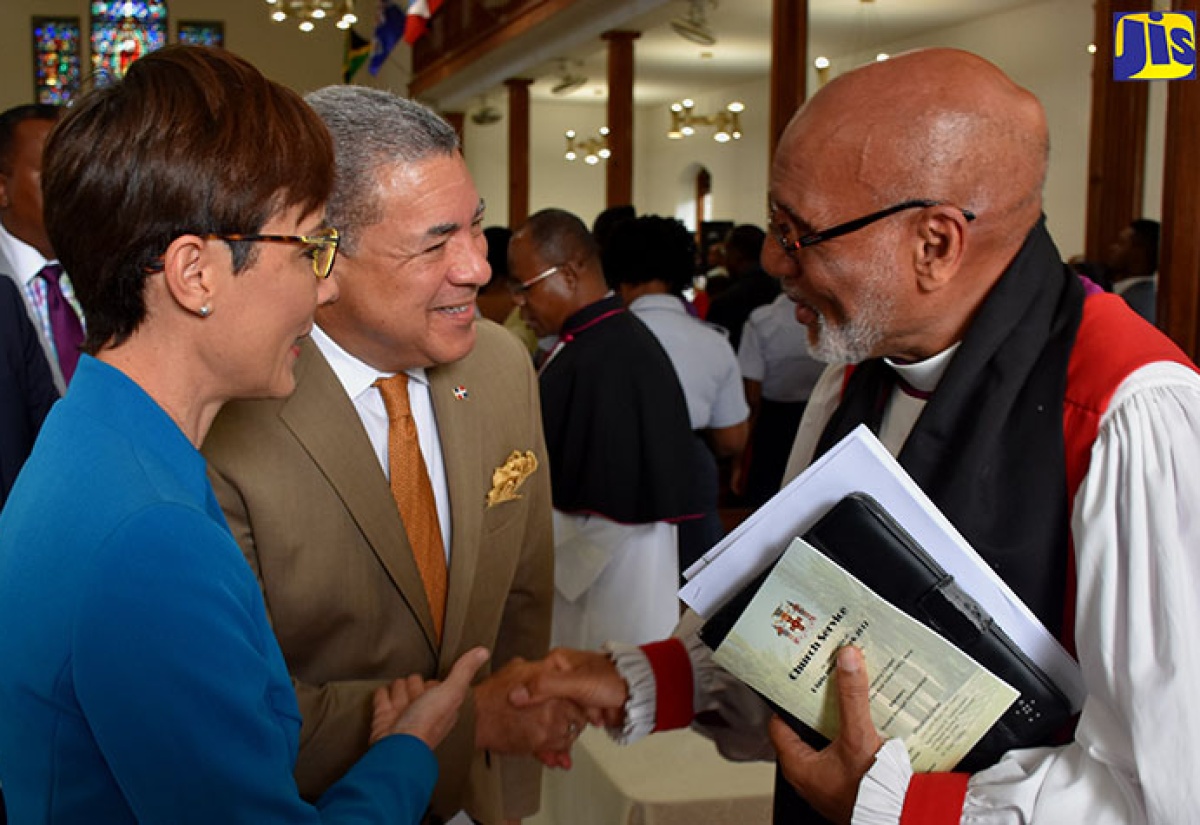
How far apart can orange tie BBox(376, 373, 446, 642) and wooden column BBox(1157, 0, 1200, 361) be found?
10.6 ft

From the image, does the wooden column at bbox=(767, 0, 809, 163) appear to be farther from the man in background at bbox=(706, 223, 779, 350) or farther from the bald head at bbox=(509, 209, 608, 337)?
the bald head at bbox=(509, 209, 608, 337)

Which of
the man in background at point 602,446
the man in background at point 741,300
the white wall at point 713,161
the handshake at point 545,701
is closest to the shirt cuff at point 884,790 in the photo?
the handshake at point 545,701

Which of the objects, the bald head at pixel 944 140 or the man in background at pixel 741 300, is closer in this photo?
the bald head at pixel 944 140

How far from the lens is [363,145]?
179 centimetres

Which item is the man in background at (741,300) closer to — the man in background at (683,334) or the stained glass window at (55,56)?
the man in background at (683,334)

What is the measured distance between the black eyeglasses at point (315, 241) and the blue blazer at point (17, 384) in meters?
1.95

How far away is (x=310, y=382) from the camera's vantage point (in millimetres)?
1791

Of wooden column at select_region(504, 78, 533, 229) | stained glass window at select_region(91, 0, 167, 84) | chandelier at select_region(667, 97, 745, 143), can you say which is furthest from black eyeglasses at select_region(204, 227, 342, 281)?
stained glass window at select_region(91, 0, 167, 84)

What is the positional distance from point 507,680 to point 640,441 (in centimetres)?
213

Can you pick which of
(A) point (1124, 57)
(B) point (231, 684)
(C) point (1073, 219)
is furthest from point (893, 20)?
(B) point (231, 684)

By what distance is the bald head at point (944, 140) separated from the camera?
1.52 meters

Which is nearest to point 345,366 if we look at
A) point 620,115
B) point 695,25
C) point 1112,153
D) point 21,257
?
point 21,257

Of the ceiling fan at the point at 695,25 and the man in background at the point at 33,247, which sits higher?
the ceiling fan at the point at 695,25

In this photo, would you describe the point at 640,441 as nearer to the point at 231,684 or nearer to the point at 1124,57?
the point at 1124,57
